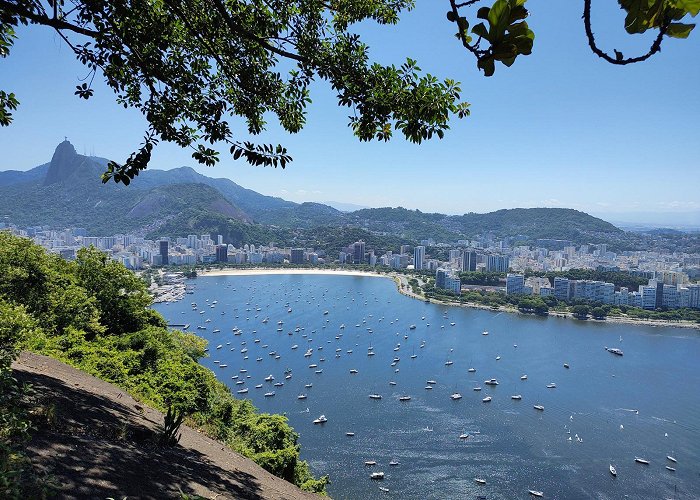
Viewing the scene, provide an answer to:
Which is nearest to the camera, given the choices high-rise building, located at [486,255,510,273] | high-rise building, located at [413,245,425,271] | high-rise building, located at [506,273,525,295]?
high-rise building, located at [506,273,525,295]

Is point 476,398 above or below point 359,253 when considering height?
below

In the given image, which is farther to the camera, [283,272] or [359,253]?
[359,253]

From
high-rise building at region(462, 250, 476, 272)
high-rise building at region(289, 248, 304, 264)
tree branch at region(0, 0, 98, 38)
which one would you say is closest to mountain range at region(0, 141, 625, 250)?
high-rise building at region(289, 248, 304, 264)

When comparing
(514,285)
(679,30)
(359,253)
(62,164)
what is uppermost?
(62,164)

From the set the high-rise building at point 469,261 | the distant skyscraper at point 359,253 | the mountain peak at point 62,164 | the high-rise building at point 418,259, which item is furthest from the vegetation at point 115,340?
the mountain peak at point 62,164

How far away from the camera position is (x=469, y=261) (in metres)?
40.8

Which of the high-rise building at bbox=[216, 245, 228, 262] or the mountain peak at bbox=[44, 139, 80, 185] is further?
the mountain peak at bbox=[44, 139, 80, 185]

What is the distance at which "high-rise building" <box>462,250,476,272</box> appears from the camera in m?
40.4

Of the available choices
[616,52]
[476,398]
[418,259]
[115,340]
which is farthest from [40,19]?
[418,259]

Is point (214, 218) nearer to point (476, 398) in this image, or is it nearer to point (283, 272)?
point (283, 272)

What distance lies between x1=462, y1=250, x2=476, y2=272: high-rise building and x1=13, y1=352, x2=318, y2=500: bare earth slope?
130ft

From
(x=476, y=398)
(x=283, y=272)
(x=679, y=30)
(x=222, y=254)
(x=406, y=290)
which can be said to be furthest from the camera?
(x=222, y=254)

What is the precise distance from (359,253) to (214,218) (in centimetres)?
2442

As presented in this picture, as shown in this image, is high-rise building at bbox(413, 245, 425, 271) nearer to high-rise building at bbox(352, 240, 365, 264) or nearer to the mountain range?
high-rise building at bbox(352, 240, 365, 264)
